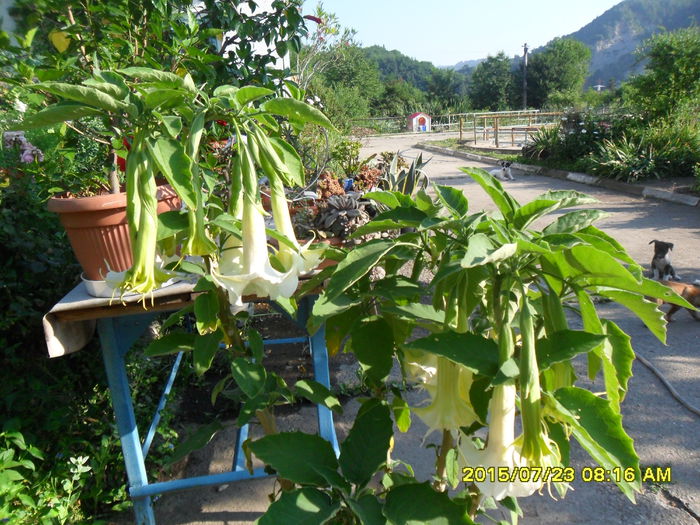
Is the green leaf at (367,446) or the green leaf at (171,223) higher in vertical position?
the green leaf at (171,223)

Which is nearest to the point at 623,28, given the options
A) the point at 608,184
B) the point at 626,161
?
the point at 626,161

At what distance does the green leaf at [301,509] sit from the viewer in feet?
2.58

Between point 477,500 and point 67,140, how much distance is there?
1796 mm

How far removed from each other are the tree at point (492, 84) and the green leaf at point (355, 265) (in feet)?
160

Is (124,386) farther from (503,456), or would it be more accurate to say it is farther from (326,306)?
(503,456)

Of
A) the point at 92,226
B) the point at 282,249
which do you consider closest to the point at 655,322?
the point at 282,249

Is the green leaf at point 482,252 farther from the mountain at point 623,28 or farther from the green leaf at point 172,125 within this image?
the mountain at point 623,28

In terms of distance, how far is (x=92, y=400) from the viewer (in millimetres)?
2447

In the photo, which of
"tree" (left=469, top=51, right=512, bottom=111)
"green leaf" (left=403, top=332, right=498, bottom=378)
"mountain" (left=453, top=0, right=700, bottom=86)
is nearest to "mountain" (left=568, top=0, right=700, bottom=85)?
"mountain" (left=453, top=0, right=700, bottom=86)

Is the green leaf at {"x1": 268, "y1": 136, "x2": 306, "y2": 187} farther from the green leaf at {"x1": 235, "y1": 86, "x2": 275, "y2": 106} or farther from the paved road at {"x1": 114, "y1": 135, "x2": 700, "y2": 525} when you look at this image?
the paved road at {"x1": 114, "y1": 135, "x2": 700, "y2": 525}

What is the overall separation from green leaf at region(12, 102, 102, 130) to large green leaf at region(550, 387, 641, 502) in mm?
793

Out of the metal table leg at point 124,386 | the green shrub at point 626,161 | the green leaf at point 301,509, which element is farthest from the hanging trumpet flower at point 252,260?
the green shrub at point 626,161

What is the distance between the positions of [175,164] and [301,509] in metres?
0.58

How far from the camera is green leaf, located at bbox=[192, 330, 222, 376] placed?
3.29 ft
